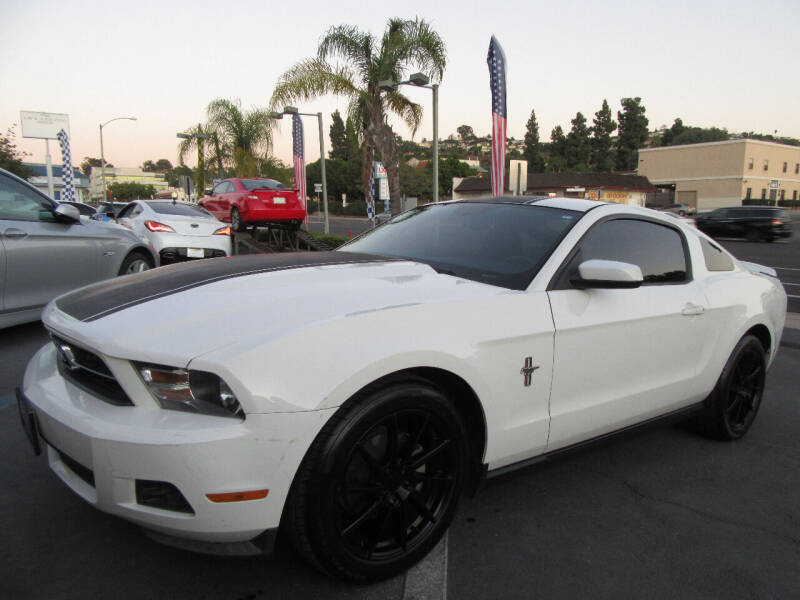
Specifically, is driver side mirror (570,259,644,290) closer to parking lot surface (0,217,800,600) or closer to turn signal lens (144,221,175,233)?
parking lot surface (0,217,800,600)

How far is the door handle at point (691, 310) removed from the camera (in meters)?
3.05

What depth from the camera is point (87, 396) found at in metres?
2.00

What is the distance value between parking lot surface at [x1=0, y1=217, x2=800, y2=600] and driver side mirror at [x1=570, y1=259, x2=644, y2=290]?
2.84ft

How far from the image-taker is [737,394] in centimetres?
363

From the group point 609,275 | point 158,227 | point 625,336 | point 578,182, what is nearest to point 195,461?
point 609,275

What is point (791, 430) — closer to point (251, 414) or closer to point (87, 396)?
point (251, 414)

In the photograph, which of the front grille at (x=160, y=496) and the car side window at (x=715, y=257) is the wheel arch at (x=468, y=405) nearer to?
the front grille at (x=160, y=496)

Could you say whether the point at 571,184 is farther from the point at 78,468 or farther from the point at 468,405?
the point at 78,468

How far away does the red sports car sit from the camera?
574 inches

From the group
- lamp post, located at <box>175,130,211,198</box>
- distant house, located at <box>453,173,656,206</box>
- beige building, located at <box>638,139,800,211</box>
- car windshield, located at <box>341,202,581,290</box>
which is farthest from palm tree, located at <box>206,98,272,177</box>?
beige building, located at <box>638,139,800,211</box>

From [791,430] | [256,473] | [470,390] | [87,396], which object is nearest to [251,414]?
[256,473]

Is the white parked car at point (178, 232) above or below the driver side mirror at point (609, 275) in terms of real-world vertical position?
below

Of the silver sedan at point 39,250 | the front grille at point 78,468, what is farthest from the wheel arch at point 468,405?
the silver sedan at point 39,250

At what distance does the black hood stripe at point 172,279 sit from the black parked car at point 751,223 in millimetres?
26529
